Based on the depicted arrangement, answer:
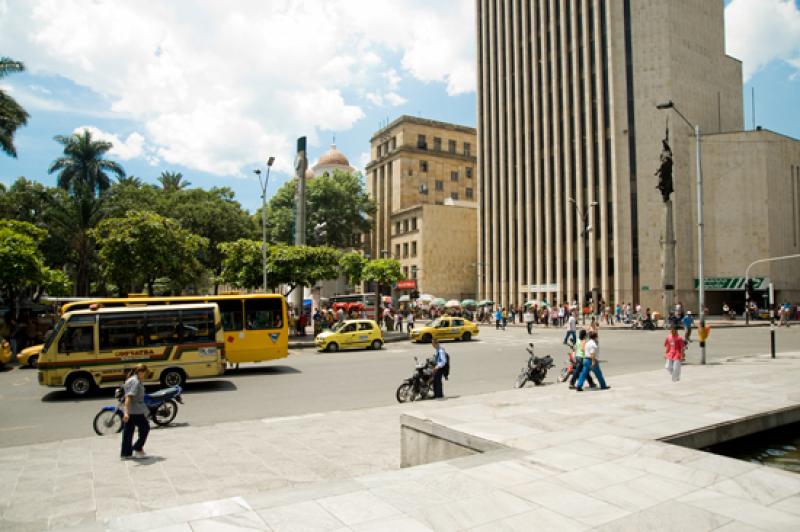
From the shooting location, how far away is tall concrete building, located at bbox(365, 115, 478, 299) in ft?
227

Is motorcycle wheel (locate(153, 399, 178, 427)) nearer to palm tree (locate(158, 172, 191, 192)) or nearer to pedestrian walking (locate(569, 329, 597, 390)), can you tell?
pedestrian walking (locate(569, 329, 597, 390))

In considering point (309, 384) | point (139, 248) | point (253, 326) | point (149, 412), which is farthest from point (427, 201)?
point (149, 412)

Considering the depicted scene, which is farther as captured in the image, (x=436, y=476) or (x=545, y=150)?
(x=545, y=150)

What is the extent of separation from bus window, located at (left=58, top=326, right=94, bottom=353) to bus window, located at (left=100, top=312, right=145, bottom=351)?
29cm

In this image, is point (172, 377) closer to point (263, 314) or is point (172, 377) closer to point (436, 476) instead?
point (263, 314)

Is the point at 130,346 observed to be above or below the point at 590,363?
above

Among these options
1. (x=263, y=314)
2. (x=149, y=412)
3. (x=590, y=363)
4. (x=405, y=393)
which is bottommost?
(x=405, y=393)

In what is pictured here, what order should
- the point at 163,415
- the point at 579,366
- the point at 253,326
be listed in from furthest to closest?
1. the point at 253,326
2. the point at 579,366
3. the point at 163,415

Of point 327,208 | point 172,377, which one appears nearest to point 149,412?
point 172,377

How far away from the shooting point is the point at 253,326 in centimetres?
1952

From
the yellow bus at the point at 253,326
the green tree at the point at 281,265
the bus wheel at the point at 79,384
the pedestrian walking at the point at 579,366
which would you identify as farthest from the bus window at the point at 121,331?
the green tree at the point at 281,265

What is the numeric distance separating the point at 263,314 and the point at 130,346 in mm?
5213

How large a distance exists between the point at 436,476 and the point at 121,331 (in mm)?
12390

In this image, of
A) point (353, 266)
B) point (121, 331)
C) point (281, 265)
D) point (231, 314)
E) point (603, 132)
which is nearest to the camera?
point (121, 331)
